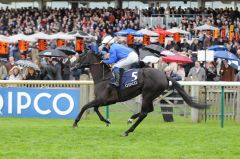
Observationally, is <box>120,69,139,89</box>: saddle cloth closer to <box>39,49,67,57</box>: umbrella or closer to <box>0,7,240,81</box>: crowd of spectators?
<box>0,7,240,81</box>: crowd of spectators

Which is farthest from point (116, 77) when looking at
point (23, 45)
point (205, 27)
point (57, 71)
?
point (205, 27)

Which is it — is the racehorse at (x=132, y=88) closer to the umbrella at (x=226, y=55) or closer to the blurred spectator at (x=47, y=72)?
the blurred spectator at (x=47, y=72)

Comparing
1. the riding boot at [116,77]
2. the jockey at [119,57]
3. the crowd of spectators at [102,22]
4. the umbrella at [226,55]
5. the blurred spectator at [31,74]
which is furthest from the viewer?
the crowd of spectators at [102,22]

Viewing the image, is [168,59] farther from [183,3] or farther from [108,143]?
[183,3]

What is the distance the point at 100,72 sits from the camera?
14273 millimetres

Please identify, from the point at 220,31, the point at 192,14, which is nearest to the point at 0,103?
the point at 220,31

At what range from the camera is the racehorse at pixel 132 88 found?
13.5 m

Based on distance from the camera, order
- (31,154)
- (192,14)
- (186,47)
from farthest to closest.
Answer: (192,14) → (186,47) → (31,154)

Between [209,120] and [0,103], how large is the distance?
5.06m

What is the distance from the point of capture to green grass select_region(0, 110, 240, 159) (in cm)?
1059

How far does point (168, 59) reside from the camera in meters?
21.2

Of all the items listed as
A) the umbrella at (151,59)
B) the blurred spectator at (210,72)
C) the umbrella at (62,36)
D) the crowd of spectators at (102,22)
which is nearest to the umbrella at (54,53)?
the crowd of spectators at (102,22)

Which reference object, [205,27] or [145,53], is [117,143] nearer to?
[145,53]

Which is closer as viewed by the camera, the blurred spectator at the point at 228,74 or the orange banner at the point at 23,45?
the blurred spectator at the point at 228,74
